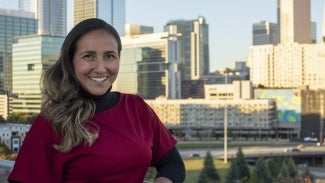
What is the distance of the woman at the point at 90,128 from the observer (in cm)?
129

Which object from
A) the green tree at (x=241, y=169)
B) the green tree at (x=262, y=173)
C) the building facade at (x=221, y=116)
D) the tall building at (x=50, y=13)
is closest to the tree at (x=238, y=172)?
the green tree at (x=241, y=169)

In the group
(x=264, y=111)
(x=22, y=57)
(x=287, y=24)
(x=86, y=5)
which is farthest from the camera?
(x=287, y=24)

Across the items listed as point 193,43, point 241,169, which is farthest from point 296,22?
point 241,169

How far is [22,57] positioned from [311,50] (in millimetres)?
41377

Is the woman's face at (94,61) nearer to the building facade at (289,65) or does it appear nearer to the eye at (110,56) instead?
the eye at (110,56)

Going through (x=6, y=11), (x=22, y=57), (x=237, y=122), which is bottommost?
(x=237, y=122)

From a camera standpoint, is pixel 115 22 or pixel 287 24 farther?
pixel 287 24

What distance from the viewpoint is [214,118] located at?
6284cm

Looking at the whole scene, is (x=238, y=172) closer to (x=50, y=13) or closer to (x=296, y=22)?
(x=50, y=13)

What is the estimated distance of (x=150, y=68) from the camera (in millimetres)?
81750

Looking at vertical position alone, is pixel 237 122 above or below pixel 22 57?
below

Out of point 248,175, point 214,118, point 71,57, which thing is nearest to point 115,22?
point 214,118

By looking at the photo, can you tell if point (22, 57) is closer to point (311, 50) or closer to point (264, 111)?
point (264, 111)

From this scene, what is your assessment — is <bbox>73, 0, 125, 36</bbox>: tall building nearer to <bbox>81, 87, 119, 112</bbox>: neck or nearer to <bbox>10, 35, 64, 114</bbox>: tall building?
<bbox>10, 35, 64, 114</bbox>: tall building
